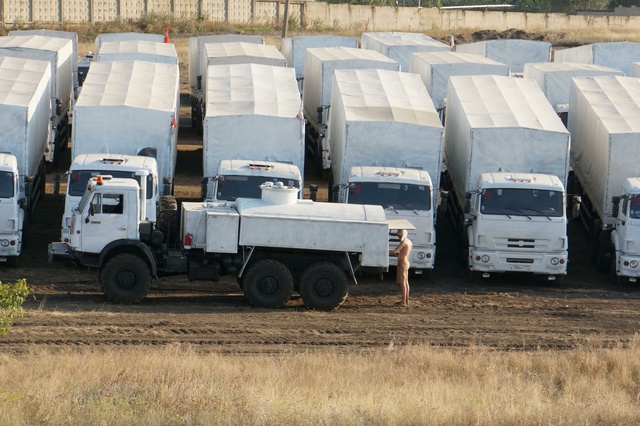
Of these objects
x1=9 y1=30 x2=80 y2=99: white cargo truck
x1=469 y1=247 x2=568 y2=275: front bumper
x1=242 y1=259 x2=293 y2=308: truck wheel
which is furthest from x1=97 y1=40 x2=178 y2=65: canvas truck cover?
x1=242 y1=259 x2=293 y2=308: truck wheel

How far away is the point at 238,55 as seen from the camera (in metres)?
38.8

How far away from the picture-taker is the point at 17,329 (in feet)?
67.1

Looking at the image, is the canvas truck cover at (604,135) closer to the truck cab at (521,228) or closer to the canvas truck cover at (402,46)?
the truck cab at (521,228)

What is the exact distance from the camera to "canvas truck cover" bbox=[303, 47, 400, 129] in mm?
36906

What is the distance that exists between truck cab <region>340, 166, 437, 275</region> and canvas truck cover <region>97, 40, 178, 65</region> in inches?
555

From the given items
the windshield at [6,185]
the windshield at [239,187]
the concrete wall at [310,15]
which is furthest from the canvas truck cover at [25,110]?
the concrete wall at [310,15]

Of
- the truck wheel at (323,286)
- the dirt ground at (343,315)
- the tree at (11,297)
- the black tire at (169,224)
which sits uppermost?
the black tire at (169,224)

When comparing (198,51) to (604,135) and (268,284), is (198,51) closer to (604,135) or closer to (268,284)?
(604,135)

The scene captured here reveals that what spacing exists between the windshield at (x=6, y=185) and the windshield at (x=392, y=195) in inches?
276

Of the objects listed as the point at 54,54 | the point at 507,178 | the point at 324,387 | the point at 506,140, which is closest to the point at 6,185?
the point at 507,178

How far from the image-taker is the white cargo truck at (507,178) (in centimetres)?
2558

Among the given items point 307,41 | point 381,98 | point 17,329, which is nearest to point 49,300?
point 17,329

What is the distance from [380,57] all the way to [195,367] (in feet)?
78.9

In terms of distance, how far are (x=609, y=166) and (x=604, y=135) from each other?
1084mm
